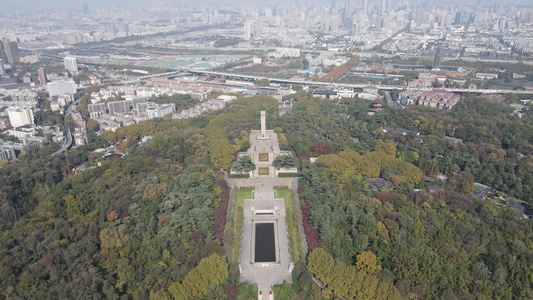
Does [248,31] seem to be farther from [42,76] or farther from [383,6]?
[383,6]

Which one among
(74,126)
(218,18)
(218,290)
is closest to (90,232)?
(218,290)

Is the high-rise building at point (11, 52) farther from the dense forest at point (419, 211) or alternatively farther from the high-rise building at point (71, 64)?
the dense forest at point (419, 211)

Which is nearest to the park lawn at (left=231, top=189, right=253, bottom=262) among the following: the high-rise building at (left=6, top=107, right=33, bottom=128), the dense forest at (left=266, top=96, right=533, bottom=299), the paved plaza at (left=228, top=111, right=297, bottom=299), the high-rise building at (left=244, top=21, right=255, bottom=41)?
the paved plaza at (left=228, top=111, right=297, bottom=299)

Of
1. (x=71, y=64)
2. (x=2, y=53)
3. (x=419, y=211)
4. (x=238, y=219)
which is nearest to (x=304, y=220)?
(x=238, y=219)

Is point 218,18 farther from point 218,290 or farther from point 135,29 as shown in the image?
point 218,290

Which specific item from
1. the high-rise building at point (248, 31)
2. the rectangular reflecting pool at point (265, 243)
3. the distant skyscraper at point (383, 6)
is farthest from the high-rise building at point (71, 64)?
the distant skyscraper at point (383, 6)

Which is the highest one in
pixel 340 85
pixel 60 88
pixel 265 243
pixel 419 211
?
pixel 60 88
